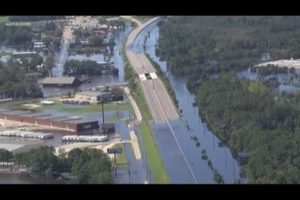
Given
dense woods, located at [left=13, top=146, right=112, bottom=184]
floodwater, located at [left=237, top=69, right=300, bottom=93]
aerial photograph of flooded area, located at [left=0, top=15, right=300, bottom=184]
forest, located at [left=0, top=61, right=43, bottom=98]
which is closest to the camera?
dense woods, located at [left=13, top=146, right=112, bottom=184]

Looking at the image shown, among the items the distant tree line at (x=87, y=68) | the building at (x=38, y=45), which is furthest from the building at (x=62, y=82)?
the building at (x=38, y=45)

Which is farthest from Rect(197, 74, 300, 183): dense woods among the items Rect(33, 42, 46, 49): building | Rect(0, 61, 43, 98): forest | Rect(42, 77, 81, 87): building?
Rect(33, 42, 46, 49): building

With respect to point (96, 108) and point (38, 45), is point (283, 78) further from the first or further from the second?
point (38, 45)

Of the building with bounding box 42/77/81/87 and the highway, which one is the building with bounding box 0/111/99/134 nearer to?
the highway

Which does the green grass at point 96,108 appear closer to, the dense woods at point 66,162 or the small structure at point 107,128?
the small structure at point 107,128

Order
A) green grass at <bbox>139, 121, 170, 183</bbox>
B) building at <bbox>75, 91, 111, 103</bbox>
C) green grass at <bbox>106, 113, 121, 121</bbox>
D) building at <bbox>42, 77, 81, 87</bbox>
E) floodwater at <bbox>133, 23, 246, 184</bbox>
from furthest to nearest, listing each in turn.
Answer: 1. building at <bbox>42, 77, 81, 87</bbox>
2. building at <bbox>75, 91, 111, 103</bbox>
3. green grass at <bbox>106, 113, 121, 121</bbox>
4. floodwater at <bbox>133, 23, 246, 184</bbox>
5. green grass at <bbox>139, 121, 170, 183</bbox>

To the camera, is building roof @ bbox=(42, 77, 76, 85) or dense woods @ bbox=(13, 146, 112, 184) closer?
dense woods @ bbox=(13, 146, 112, 184)

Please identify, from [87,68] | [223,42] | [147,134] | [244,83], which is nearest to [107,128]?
[147,134]
